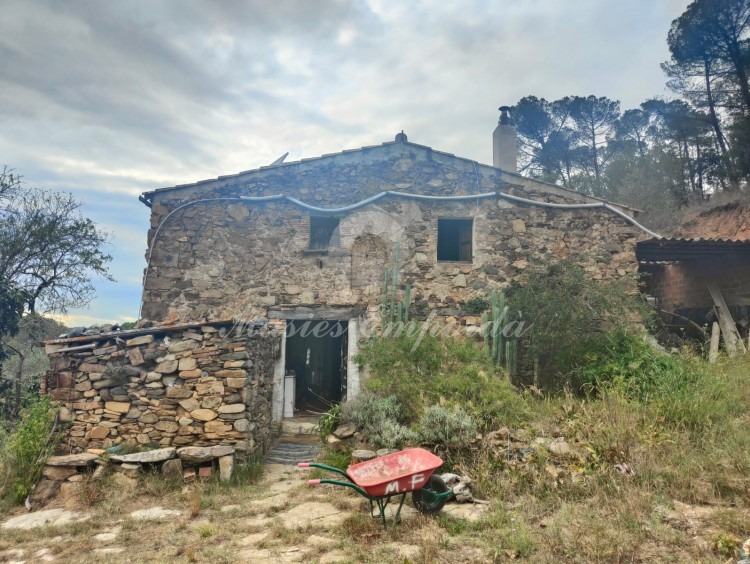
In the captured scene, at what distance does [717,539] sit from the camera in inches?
119

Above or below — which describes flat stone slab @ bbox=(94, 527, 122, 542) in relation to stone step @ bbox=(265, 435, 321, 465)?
above

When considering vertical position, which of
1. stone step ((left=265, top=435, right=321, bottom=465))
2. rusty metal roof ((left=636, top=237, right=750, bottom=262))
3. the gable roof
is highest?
the gable roof

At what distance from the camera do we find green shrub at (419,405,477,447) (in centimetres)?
486

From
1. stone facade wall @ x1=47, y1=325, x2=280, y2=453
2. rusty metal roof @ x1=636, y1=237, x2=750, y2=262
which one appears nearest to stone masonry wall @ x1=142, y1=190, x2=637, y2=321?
rusty metal roof @ x1=636, y1=237, x2=750, y2=262

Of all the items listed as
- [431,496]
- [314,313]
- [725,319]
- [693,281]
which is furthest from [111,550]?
[693,281]

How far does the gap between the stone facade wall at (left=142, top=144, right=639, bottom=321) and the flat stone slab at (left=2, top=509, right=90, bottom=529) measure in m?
3.52

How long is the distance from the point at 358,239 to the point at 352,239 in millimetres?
115

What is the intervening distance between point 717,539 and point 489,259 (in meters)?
6.12

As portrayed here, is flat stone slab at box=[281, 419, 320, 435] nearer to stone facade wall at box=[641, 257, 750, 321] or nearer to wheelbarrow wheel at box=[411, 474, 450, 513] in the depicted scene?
wheelbarrow wheel at box=[411, 474, 450, 513]

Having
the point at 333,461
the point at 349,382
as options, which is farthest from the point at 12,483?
the point at 349,382

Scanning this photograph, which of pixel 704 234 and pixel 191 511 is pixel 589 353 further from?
pixel 704 234

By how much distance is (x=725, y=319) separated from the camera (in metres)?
9.42

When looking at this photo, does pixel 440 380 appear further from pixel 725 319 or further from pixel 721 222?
pixel 721 222

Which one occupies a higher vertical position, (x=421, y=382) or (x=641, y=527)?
(x=421, y=382)
